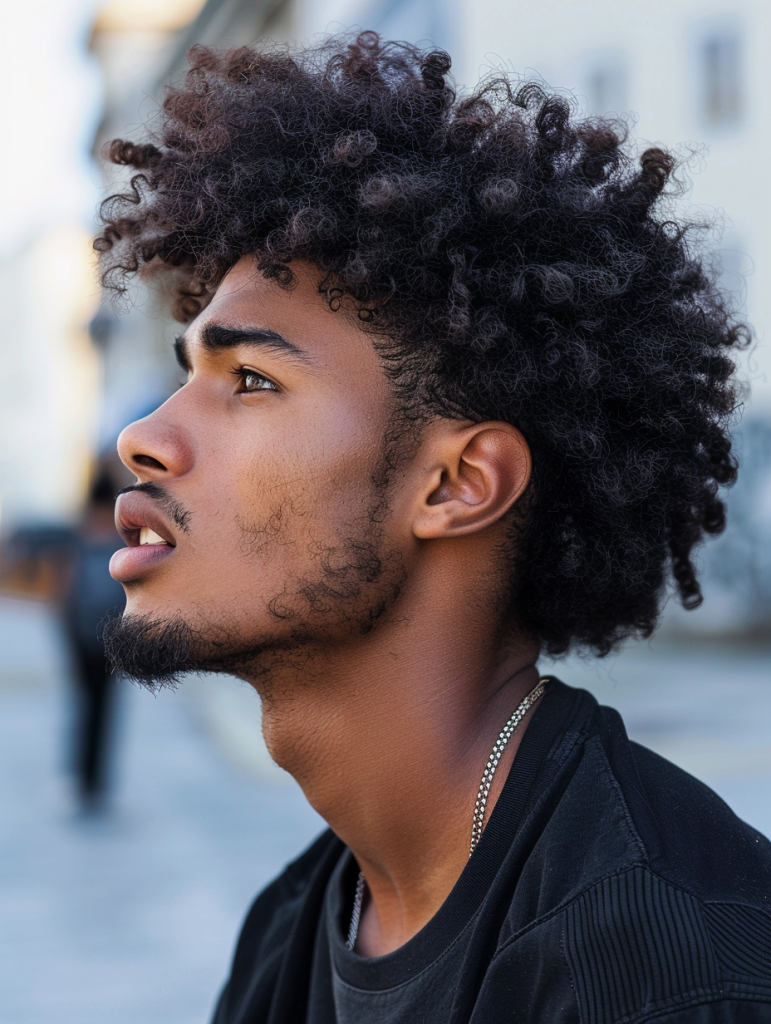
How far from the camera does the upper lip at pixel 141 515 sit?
1.99m

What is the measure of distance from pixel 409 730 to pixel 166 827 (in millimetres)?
5024

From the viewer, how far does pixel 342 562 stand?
76.8 inches

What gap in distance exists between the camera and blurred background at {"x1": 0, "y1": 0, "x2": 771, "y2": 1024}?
4969 mm

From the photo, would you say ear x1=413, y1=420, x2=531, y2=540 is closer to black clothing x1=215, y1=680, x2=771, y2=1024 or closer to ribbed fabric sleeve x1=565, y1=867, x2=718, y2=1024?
black clothing x1=215, y1=680, x2=771, y2=1024

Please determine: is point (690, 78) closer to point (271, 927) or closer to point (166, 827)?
point (166, 827)

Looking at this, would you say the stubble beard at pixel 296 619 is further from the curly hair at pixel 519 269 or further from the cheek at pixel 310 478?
the curly hair at pixel 519 269

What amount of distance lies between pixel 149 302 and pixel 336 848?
1392 mm

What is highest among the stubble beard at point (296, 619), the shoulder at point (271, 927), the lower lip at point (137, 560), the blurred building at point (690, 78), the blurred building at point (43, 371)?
the blurred building at point (43, 371)

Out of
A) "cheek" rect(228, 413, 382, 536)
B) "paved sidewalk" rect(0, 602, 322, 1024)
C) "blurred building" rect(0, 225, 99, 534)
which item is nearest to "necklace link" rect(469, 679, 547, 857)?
"cheek" rect(228, 413, 382, 536)

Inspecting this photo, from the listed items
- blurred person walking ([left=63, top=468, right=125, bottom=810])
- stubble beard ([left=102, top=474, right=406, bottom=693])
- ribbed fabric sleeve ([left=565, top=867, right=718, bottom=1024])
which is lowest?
ribbed fabric sleeve ([left=565, top=867, right=718, bottom=1024])

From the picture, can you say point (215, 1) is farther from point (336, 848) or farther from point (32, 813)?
point (336, 848)

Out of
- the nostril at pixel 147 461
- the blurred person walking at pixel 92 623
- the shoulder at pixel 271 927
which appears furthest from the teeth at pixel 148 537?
the blurred person walking at pixel 92 623

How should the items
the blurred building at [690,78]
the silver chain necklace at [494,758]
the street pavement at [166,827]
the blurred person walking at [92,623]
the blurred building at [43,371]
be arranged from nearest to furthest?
the silver chain necklace at [494,758] → the street pavement at [166,827] → the blurred person walking at [92,623] → the blurred building at [690,78] → the blurred building at [43,371]

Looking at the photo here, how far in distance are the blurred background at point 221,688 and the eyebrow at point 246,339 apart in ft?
2.33
